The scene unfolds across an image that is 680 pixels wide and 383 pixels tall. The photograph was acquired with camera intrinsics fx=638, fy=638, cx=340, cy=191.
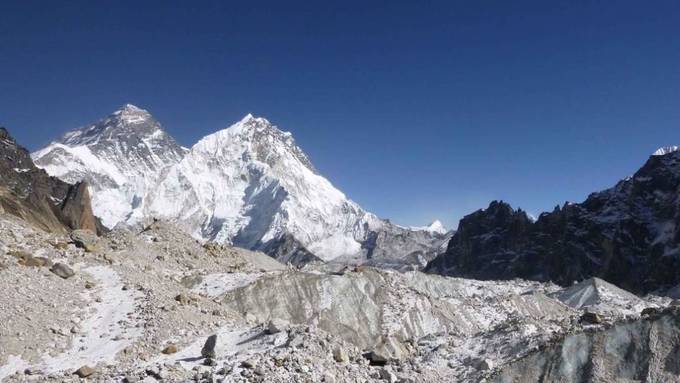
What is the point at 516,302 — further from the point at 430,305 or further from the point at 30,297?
the point at 30,297

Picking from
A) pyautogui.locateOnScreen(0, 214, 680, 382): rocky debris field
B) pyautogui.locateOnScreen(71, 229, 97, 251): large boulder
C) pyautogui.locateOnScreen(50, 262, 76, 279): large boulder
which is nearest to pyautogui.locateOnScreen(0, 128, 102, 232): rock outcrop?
pyautogui.locateOnScreen(71, 229, 97, 251): large boulder

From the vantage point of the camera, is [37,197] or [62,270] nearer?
[62,270]

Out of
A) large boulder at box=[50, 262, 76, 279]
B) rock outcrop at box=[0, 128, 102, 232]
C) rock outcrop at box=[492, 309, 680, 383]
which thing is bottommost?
rock outcrop at box=[492, 309, 680, 383]

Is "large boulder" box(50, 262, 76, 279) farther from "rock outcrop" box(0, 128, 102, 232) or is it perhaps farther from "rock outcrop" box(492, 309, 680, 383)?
"rock outcrop" box(0, 128, 102, 232)

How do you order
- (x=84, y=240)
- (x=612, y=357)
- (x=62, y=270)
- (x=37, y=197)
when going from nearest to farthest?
(x=612, y=357) → (x=62, y=270) → (x=84, y=240) → (x=37, y=197)

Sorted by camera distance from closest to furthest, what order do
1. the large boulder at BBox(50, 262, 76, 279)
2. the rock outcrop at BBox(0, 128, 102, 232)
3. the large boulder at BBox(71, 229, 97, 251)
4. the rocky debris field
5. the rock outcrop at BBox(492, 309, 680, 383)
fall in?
the rocky debris field < the rock outcrop at BBox(492, 309, 680, 383) < the large boulder at BBox(50, 262, 76, 279) < the large boulder at BBox(71, 229, 97, 251) < the rock outcrop at BBox(0, 128, 102, 232)

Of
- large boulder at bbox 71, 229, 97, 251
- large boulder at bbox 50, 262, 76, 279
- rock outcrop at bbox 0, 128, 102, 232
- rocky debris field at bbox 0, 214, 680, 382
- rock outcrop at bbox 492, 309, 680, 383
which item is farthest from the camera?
rock outcrop at bbox 0, 128, 102, 232

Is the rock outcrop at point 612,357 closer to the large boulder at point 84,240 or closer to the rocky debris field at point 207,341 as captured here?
the rocky debris field at point 207,341

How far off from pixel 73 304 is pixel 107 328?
2698 mm

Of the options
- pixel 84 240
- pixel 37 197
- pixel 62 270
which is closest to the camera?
pixel 62 270

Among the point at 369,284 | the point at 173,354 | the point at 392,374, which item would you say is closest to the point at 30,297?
the point at 173,354

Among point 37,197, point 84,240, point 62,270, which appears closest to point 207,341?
point 62,270

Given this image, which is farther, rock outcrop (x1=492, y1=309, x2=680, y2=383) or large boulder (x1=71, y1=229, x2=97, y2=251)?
large boulder (x1=71, y1=229, x2=97, y2=251)

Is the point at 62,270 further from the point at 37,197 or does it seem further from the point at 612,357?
the point at 37,197
